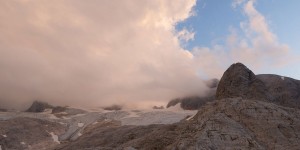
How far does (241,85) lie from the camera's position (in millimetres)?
33656

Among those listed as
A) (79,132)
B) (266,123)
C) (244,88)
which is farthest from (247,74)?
(79,132)

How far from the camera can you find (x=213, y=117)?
831 inches

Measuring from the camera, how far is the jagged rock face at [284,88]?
41.4 meters

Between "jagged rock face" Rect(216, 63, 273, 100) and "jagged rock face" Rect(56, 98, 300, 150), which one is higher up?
"jagged rock face" Rect(216, 63, 273, 100)

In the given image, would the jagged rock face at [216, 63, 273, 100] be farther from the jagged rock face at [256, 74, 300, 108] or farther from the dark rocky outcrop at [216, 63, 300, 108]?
the jagged rock face at [256, 74, 300, 108]

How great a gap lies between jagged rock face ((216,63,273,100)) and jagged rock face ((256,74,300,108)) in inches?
183

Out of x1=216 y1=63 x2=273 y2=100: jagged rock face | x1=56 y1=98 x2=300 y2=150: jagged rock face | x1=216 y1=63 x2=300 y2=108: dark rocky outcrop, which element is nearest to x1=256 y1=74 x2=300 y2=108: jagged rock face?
x1=216 y1=63 x2=300 y2=108: dark rocky outcrop

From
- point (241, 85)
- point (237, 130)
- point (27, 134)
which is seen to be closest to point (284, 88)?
point (241, 85)

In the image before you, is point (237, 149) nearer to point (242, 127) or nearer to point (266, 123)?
point (242, 127)

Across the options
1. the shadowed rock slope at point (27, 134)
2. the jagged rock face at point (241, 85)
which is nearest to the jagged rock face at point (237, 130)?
the jagged rock face at point (241, 85)

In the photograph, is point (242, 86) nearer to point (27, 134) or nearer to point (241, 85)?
point (241, 85)

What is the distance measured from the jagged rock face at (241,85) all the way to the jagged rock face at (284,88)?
465 cm

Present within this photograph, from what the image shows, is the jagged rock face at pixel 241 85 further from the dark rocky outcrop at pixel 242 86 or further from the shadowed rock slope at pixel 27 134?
the shadowed rock slope at pixel 27 134

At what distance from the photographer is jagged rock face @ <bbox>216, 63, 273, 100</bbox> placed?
107ft
